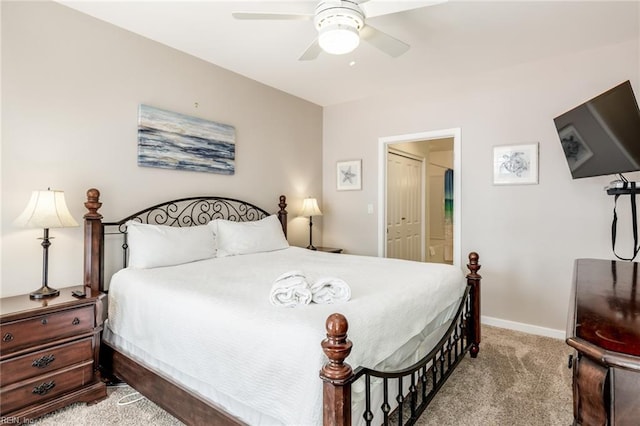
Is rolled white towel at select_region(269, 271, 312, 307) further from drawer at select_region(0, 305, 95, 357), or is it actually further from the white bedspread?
drawer at select_region(0, 305, 95, 357)

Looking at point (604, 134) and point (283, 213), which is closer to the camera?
point (604, 134)

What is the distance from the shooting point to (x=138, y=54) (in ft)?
9.53


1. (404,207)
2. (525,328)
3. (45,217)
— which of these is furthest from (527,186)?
(45,217)

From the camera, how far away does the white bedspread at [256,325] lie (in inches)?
52.2

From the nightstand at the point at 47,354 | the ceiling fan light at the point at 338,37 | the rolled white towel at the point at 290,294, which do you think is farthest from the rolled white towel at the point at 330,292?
the nightstand at the point at 47,354

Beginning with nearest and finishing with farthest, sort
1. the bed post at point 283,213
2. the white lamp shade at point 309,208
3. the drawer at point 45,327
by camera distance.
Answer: the drawer at point 45,327
the bed post at point 283,213
the white lamp shade at point 309,208

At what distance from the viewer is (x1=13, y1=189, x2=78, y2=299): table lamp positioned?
209cm

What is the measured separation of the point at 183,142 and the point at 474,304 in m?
2.95

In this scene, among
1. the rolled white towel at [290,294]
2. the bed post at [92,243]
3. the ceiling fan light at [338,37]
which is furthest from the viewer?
the bed post at [92,243]

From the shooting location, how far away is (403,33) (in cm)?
283

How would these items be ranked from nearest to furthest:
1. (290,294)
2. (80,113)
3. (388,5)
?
(290,294) → (388,5) → (80,113)

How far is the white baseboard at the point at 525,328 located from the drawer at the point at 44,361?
3638 millimetres

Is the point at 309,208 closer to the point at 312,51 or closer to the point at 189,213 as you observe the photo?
the point at 189,213

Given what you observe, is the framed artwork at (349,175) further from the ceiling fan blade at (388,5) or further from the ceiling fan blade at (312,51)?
the ceiling fan blade at (388,5)
